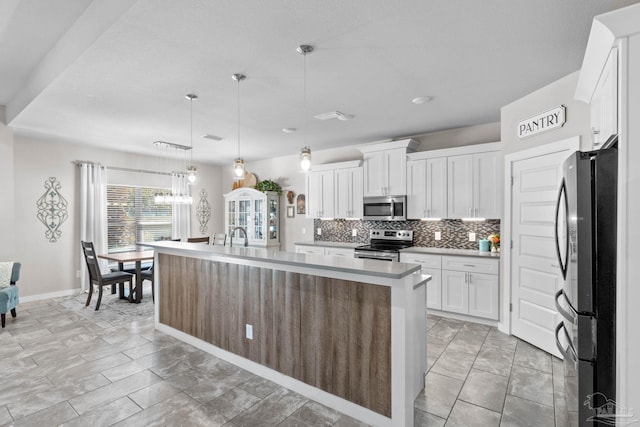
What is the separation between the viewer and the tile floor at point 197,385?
221 cm

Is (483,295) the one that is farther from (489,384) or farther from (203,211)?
(203,211)

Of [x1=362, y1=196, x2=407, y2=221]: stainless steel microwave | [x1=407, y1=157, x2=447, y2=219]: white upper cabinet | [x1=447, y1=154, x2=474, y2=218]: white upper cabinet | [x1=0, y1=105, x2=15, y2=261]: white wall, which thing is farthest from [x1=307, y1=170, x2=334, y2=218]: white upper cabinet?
[x1=0, y1=105, x2=15, y2=261]: white wall

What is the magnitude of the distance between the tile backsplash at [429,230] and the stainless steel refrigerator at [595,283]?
9.61 ft

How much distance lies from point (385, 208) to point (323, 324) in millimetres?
2997

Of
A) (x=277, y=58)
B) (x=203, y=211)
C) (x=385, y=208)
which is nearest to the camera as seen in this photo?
(x=277, y=58)

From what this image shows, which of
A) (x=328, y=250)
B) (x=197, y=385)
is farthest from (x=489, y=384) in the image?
(x=328, y=250)

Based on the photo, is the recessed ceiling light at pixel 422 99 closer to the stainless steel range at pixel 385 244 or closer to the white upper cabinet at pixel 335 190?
the white upper cabinet at pixel 335 190

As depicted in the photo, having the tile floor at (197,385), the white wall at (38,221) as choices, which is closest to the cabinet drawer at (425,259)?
the tile floor at (197,385)

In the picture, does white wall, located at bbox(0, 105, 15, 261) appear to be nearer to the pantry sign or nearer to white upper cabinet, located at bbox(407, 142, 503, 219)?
white upper cabinet, located at bbox(407, 142, 503, 219)

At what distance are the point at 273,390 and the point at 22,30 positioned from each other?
3672 mm

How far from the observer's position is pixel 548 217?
10.4 feet

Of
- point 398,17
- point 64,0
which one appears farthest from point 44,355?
point 398,17

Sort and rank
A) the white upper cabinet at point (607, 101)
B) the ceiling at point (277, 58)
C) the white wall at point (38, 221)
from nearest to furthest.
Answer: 1. the white upper cabinet at point (607, 101)
2. the ceiling at point (277, 58)
3. the white wall at point (38, 221)

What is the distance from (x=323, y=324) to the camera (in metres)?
2.40
